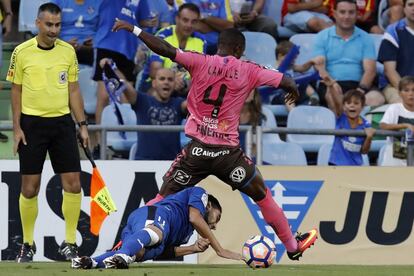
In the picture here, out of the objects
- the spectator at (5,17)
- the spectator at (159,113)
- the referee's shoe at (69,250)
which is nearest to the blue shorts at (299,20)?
the spectator at (159,113)

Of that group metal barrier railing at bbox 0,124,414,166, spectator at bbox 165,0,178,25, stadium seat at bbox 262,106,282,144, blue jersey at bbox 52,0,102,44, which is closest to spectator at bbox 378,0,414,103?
stadium seat at bbox 262,106,282,144

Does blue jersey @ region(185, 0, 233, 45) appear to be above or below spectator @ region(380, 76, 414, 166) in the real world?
above

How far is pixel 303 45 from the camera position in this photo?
16.1m

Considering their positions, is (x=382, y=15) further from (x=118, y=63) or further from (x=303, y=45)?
(x=118, y=63)

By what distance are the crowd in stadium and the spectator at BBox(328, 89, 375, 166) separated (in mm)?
14

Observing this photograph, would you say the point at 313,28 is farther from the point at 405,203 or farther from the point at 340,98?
the point at 405,203

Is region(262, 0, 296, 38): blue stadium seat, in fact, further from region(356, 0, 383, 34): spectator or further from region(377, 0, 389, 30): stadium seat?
region(377, 0, 389, 30): stadium seat

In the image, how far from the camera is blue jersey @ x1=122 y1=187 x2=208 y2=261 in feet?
34.2

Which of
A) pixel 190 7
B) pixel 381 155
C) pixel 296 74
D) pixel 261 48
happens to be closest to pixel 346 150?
pixel 381 155

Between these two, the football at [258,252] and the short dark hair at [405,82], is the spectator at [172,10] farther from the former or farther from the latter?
the football at [258,252]

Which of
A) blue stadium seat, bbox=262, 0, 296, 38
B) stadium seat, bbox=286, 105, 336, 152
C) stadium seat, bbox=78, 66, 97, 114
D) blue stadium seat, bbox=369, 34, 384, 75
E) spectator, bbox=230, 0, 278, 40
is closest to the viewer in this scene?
stadium seat, bbox=286, 105, 336, 152

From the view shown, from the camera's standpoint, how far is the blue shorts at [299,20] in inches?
648

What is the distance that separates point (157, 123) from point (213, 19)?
252 centimetres

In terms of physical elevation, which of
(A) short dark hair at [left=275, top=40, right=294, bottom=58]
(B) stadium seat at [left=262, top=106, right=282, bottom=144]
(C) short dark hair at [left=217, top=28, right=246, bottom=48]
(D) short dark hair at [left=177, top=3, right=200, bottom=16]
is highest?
(C) short dark hair at [left=217, top=28, right=246, bottom=48]
